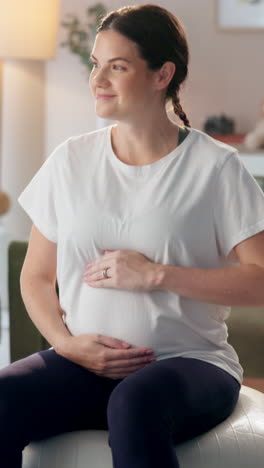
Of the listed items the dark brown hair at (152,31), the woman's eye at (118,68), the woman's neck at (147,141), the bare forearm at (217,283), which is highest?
the dark brown hair at (152,31)

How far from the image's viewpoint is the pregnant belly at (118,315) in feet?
5.86

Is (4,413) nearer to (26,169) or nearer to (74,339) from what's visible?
(74,339)


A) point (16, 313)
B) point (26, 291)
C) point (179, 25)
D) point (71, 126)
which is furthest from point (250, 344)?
point (71, 126)

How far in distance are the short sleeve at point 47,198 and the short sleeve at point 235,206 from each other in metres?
0.34

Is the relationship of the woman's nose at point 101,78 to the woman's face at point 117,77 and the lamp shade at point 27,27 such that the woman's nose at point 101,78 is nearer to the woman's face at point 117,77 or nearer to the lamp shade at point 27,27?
the woman's face at point 117,77

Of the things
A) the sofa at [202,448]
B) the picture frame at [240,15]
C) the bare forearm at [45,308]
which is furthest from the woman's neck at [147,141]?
the picture frame at [240,15]

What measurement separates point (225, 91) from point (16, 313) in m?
3.23

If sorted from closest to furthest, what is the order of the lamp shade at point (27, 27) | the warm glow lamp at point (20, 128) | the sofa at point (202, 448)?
the sofa at point (202, 448) < the lamp shade at point (27, 27) < the warm glow lamp at point (20, 128)

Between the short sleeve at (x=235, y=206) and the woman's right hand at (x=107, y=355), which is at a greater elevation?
the short sleeve at (x=235, y=206)

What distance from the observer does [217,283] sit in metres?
1.77

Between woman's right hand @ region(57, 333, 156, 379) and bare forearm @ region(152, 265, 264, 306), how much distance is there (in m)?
0.14

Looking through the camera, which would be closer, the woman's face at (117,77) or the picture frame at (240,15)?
the woman's face at (117,77)

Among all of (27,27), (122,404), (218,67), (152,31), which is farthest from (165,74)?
(218,67)

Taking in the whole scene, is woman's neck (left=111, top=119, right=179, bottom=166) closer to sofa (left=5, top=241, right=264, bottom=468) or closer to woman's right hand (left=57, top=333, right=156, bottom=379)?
woman's right hand (left=57, top=333, right=156, bottom=379)
